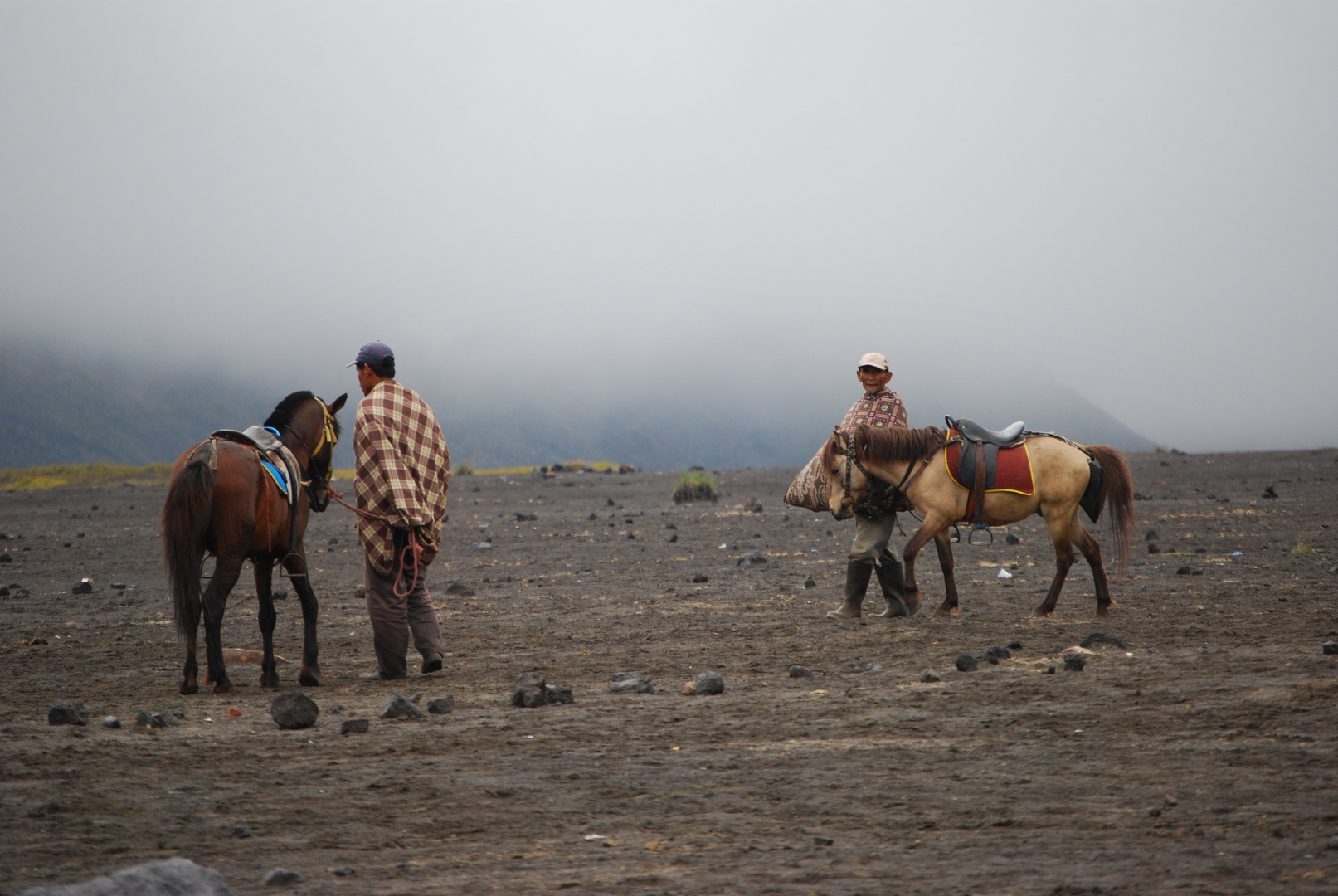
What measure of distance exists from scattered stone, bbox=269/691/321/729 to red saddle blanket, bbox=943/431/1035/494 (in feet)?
20.4

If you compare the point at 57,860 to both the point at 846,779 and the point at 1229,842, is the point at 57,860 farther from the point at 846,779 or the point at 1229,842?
the point at 1229,842

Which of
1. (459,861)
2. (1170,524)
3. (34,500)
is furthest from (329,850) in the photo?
(34,500)

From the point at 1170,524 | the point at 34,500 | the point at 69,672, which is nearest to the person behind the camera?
the point at 69,672

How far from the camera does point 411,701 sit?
22.6 ft

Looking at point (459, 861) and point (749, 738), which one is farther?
point (749, 738)

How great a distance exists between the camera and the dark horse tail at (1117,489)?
1030 centimetres

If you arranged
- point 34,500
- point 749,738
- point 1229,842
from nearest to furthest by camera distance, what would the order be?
point 1229,842 < point 749,738 < point 34,500

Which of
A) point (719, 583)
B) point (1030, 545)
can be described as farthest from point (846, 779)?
point (1030, 545)

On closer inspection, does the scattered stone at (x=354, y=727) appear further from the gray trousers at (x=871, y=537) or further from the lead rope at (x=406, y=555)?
the gray trousers at (x=871, y=537)

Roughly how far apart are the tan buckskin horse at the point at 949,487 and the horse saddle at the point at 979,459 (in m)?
0.09

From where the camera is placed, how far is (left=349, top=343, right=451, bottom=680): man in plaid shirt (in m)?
8.06

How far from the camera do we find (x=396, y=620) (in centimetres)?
805

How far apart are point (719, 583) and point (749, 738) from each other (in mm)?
7534

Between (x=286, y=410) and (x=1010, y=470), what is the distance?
6362 mm
